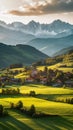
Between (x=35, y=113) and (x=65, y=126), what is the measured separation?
1543 centimetres

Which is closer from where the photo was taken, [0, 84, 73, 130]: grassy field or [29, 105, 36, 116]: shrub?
[0, 84, 73, 130]: grassy field

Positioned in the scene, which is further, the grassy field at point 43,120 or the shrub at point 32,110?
the shrub at point 32,110

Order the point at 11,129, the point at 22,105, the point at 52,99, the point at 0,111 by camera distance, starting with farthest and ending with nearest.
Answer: the point at 52,99 → the point at 22,105 → the point at 0,111 → the point at 11,129

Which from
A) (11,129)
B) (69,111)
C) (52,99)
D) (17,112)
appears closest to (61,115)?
(69,111)

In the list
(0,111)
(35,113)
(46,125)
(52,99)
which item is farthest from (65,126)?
(52,99)

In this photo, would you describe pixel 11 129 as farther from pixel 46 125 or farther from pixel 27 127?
pixel 46 125

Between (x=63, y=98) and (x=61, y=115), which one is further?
(x=63, y=98)

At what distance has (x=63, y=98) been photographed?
546ft

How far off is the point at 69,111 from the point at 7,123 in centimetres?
2687

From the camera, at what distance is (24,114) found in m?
130

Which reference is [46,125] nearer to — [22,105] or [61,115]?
[61,115]

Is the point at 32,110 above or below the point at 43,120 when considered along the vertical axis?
above

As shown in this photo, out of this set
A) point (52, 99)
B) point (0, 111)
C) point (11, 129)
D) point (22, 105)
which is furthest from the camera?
point (52, 99)

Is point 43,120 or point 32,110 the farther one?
point 32,110
